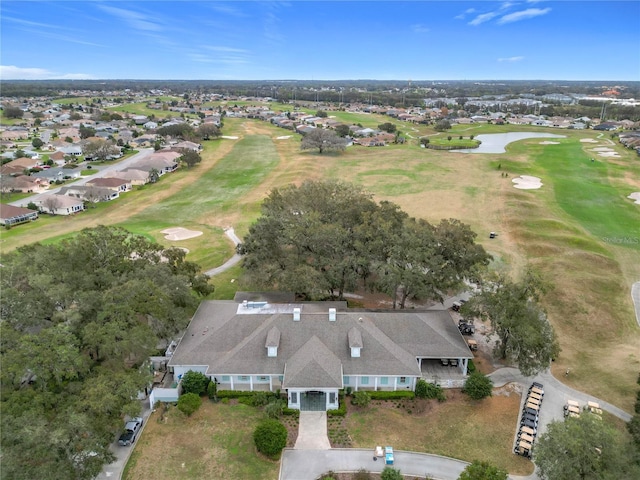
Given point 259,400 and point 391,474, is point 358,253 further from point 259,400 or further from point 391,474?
point 391,474

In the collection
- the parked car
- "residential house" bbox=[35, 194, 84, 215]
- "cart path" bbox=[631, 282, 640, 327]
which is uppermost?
"residential house" bbox=[35, 194, 84, 215]

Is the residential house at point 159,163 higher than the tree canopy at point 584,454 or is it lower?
higher

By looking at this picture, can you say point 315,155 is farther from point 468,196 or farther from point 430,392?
point 430,392

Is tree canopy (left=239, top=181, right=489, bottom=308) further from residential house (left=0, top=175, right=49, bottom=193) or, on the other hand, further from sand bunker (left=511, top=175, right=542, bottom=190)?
residential house (left=0, top=175, right=49, bottom=193)

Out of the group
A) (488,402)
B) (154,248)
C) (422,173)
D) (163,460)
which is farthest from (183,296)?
(422,173)

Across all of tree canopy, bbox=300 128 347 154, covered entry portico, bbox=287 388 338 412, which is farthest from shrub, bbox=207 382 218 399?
tree canopy, bbox=300 128 347 154

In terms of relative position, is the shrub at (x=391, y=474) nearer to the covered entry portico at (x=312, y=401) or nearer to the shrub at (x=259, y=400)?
the covered entry portico at (x=312, y=401)

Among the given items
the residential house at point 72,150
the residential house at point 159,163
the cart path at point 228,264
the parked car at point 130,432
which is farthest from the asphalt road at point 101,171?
the parked car at point 130,432
